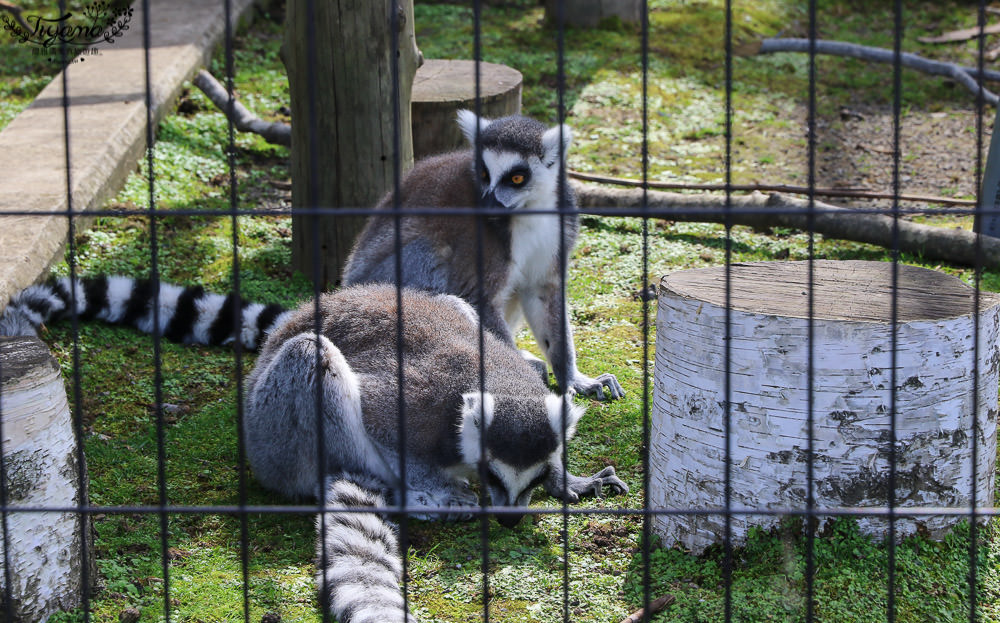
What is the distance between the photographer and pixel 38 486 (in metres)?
2.92

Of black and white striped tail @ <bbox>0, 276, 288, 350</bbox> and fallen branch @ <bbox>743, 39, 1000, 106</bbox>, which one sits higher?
fallen branch @ <bbox>743, 39, 1000, 106</bbox>

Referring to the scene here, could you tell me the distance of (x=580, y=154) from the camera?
813 cm

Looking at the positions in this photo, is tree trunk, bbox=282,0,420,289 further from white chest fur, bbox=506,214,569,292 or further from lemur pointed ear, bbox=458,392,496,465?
lemur pointed ear, bbox=458,392,496,465

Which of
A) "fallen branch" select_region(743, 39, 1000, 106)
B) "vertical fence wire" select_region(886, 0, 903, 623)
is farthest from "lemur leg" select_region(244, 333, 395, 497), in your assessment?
"fallen branch" select_region(743, 39, 1000, 106)

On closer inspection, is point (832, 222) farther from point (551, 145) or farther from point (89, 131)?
point (89, 131)

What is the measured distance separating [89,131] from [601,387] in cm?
418

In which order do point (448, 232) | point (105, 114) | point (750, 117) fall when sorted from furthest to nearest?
point (750, 117), point (105, 114), point (448, 232)

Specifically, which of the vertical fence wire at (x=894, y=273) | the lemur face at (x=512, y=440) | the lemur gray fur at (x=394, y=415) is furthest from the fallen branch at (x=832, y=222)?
the vertical fence wire at (x=894, y=273)

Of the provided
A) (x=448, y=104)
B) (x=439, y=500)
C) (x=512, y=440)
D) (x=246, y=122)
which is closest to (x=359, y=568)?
(x=512, y=440)

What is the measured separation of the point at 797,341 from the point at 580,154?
5.16 m

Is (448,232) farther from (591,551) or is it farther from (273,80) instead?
(273,80)

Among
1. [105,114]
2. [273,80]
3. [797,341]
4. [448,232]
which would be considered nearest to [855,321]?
[797,341]

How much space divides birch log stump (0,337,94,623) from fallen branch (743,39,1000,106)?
26.5 ft

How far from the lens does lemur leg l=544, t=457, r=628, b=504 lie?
4.02 meters
